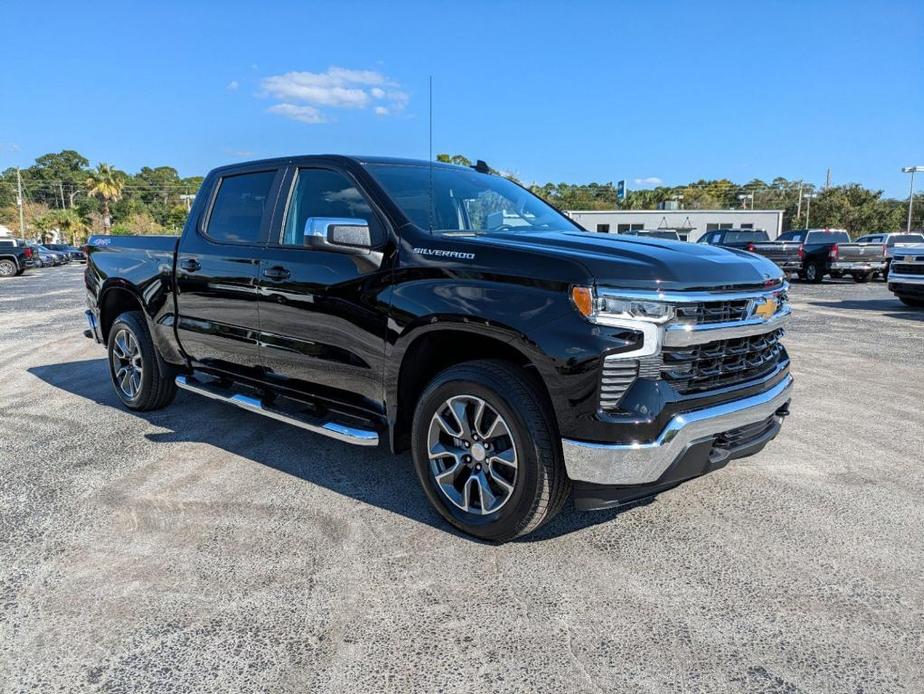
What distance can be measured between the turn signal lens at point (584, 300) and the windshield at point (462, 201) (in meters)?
1.11

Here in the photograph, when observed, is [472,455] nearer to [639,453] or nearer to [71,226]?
[639,453]

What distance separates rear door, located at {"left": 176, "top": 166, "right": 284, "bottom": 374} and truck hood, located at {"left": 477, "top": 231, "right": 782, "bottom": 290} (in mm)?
1656

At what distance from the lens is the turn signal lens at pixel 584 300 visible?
2713 mm

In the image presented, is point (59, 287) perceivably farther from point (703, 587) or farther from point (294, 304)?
point (703, 587)

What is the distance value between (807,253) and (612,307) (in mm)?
21739

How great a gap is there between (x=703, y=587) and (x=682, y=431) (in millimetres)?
688

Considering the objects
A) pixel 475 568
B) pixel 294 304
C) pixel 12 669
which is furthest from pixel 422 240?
pixel 12 669

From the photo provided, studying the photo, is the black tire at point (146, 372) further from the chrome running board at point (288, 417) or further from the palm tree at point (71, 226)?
the palm tree at point (71, 226)

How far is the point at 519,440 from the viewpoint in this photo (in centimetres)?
291

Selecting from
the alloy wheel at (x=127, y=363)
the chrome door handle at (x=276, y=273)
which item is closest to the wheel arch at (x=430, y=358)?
the chrome door handle at (x=276, y=273)

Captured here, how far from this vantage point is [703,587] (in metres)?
2.80

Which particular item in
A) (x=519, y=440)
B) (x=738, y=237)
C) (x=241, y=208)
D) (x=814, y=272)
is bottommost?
(x=519, y=440)

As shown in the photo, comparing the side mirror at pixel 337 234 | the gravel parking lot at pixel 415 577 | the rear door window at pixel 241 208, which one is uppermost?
the rear door window at pixel 241 208

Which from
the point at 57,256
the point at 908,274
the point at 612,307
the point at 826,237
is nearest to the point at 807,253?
the point at 826,237
